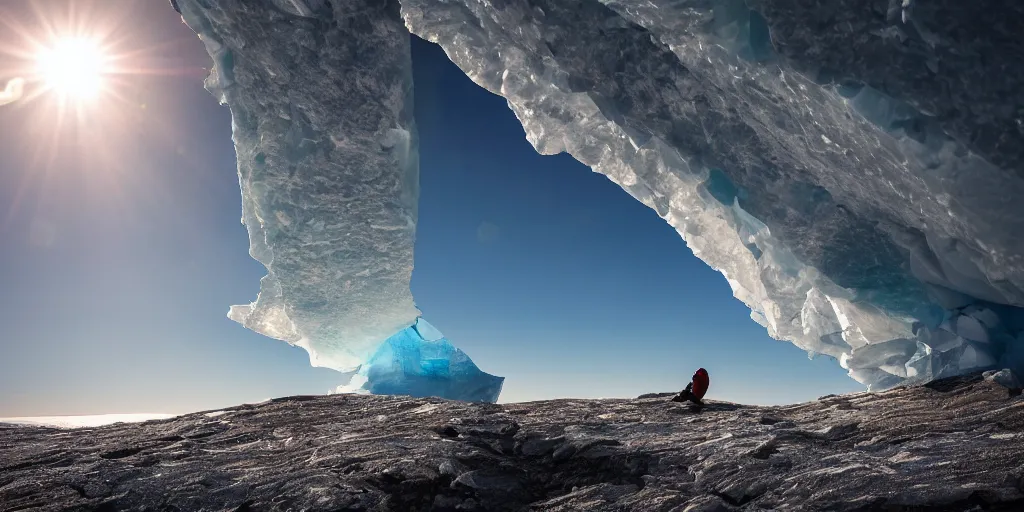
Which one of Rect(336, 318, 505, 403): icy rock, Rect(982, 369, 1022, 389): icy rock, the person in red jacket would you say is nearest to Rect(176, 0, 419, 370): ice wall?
Rect(336, 318, 505, 403): icy rock

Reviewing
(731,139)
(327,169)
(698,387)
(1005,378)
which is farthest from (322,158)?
(1005,378)

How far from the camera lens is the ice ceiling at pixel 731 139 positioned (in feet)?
23.8

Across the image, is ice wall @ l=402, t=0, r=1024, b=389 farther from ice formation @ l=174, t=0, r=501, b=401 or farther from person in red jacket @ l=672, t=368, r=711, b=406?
person in red jacket @ l=672, t=368, r=711, b=406

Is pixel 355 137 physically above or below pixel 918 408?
above

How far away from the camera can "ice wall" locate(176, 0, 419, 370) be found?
46.6 feet

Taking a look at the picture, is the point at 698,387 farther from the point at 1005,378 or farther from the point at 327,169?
the point at 327,169

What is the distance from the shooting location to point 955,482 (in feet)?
15.9

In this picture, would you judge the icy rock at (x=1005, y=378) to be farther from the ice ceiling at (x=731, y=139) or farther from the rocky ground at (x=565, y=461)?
the ice ceiling at (x=731, y=139)

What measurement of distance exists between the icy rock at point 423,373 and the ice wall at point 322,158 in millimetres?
862

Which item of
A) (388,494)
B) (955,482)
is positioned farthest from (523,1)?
(955,482)

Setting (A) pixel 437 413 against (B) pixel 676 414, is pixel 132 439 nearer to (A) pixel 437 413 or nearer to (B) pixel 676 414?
(A) pixel 437 413

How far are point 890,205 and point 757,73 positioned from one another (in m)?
3.38

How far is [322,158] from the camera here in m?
16.7

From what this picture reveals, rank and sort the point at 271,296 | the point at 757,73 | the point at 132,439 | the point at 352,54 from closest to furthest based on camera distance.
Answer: the point at 132,439 → the point at 757,73 → the point at 352,54 → the point at 271,296
